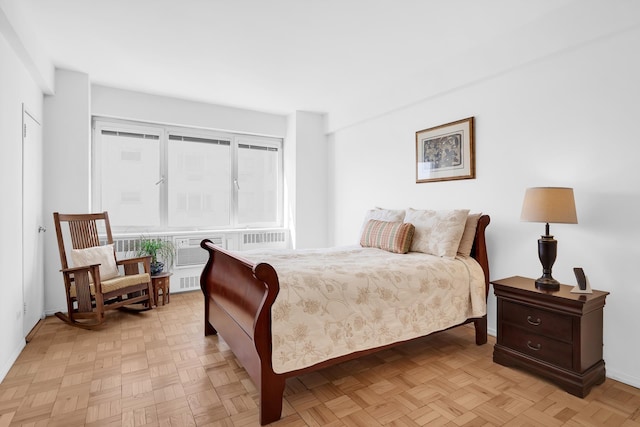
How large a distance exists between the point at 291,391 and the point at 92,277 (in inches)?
86.7

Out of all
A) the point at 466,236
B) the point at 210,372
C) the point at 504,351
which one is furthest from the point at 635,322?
the point at 210,372

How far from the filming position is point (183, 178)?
4695mm

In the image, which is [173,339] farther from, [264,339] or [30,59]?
[30,59]

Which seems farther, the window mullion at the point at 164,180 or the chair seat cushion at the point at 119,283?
the window mullion at the point at 164,180

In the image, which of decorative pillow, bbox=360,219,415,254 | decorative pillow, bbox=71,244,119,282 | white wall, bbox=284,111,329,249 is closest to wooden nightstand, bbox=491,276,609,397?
decorative pillow, bbox=360,219,415,254

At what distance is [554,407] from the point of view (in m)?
1.90

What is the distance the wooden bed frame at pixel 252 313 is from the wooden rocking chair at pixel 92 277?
92 cm

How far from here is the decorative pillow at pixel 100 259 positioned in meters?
3.18

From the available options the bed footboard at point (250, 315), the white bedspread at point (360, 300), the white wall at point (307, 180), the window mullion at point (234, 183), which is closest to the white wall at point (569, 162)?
the white bedspread at point (360, 300)

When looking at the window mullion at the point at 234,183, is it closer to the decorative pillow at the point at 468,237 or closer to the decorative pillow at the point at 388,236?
the decorative pillow at the point at 388,236

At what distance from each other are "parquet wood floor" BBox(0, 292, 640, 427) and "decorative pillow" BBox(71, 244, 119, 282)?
0.73 metres

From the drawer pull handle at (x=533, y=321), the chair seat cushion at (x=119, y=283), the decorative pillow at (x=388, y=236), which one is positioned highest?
Answer: the decorative pillow at (x=388, y=236)

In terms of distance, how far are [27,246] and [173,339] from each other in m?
1.55

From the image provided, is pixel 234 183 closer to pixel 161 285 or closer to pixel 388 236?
pixel 161 285
